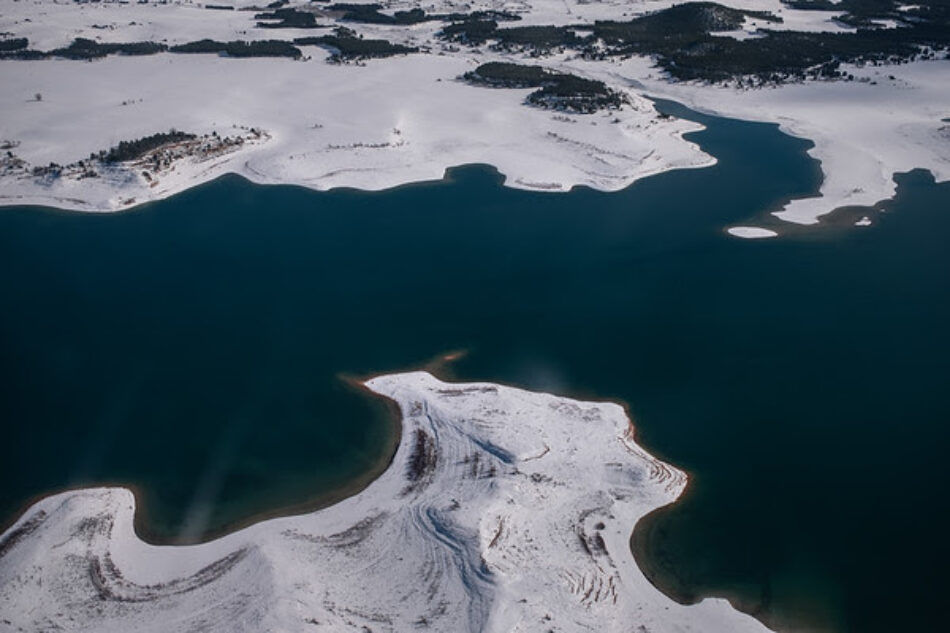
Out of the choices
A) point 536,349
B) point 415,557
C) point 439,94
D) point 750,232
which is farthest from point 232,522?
point 439,94

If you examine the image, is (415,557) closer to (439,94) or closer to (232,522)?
(232,522)

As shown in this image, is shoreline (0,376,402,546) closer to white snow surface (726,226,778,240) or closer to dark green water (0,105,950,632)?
dark green water (0,105,950,632)

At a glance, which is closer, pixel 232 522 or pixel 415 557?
pixel 415 557

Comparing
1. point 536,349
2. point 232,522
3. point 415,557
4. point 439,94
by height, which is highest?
point 439,94

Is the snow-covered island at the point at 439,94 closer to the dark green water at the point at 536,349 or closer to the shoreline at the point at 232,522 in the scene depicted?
the dark green water at the point at 536,349

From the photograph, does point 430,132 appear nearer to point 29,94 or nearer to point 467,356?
point 467,356

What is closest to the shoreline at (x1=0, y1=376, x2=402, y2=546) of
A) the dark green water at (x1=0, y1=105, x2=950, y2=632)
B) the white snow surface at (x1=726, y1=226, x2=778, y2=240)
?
the dark green water at (x1=0, y1=105, x2=950, y2=632)
